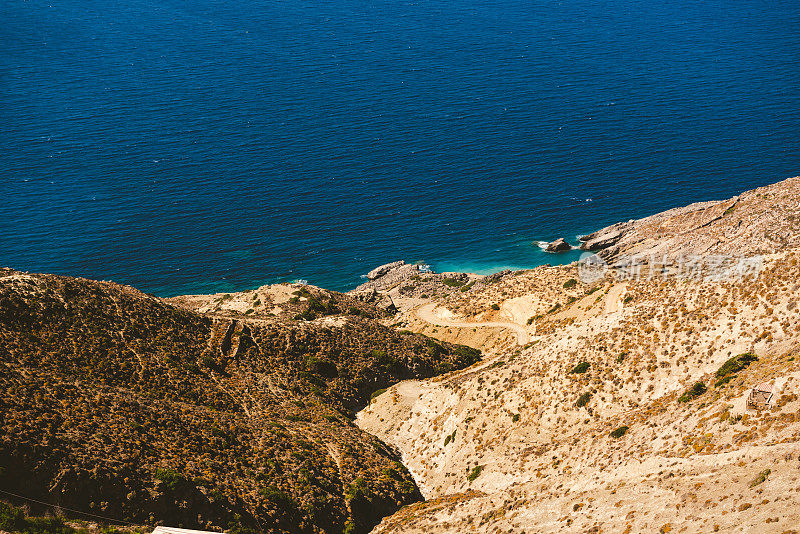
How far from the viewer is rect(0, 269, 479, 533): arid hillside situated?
46.0m

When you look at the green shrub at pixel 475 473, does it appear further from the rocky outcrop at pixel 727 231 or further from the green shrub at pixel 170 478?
the rocky outcrop at pixel 727 231

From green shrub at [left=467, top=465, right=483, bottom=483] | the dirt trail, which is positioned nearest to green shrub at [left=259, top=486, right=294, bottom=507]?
green shrub at [left=467, top=465, right=483, bottom=483]

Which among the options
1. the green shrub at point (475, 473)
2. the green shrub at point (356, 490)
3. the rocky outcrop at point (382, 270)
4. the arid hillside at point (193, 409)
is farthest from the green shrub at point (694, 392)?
the rocky outcrop at point (382, 270)

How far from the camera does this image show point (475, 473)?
53.8m

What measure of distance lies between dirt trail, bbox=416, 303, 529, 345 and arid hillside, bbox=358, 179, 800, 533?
2.00 feet

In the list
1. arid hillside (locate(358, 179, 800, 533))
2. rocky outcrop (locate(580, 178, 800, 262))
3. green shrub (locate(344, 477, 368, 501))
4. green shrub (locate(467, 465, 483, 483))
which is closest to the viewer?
arid hillside (locate(358, 179, 800, 533))

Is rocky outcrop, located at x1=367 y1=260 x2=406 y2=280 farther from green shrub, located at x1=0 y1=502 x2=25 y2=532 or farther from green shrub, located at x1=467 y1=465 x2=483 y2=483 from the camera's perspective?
green shrub, located at x1=0 y1=502 x2=25 y2=532

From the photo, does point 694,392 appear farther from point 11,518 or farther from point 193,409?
point 11,518

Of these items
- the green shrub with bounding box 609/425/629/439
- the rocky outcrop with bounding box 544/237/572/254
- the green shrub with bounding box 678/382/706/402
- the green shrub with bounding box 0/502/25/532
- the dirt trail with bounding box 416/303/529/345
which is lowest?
the green shrub with bounding box 0/502/25/532

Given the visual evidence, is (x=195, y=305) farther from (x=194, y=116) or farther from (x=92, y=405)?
(x=194, y=116)

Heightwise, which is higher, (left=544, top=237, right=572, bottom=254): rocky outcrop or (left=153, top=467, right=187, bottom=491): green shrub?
(left=544, top=237, right=572, bottom=254): rocky outcrop

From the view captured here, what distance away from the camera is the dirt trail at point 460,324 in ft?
258

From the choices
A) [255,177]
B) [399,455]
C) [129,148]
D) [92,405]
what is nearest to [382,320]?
[399,455]

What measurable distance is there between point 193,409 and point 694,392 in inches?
1607
